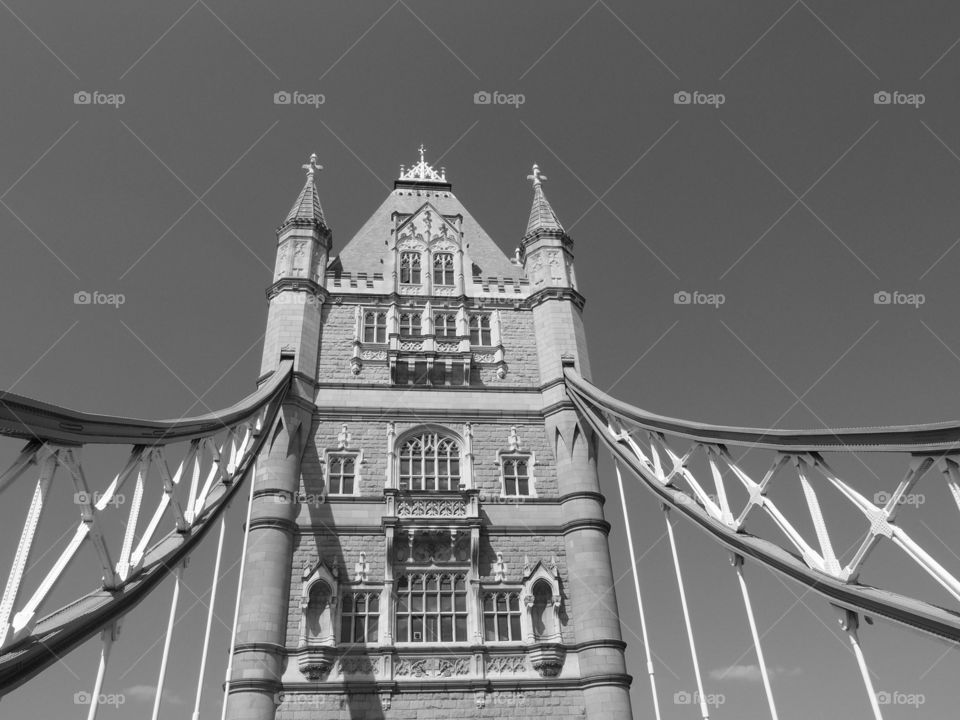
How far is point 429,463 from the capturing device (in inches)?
840

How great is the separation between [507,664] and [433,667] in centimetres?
190

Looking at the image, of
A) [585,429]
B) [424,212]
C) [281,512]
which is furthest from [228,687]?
[424,212]

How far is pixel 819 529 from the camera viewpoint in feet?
34.8

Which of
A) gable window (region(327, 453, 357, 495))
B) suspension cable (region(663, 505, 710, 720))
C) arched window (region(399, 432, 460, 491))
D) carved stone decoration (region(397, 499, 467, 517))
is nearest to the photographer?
suspension cable (region(663, 505, 710, 720))

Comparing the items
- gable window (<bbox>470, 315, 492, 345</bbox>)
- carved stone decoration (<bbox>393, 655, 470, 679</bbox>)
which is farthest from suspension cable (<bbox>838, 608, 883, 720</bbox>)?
gable window (<bbox>470, 315, 492, 345</bbox>)

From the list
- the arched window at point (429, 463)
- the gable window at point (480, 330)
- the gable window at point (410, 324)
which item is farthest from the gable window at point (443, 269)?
the arched window at point (429, 463)

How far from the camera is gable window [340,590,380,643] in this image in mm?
18109

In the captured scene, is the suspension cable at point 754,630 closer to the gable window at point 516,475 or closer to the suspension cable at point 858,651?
the suspension cable at point 858,651

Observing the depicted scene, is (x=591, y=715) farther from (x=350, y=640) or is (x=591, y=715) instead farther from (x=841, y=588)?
(x=841, y=588)

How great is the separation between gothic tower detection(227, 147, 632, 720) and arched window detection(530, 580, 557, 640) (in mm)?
58

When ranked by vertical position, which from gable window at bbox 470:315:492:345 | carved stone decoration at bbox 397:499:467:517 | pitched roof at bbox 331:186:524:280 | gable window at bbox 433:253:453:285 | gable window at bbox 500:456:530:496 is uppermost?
pitched roof at bbox 331:186:524:280

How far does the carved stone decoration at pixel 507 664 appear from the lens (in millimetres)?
17938

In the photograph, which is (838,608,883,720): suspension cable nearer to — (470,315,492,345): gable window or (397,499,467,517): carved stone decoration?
(397,499,467,517): carved stone decoration

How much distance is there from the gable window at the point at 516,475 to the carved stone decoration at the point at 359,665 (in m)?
5.92
